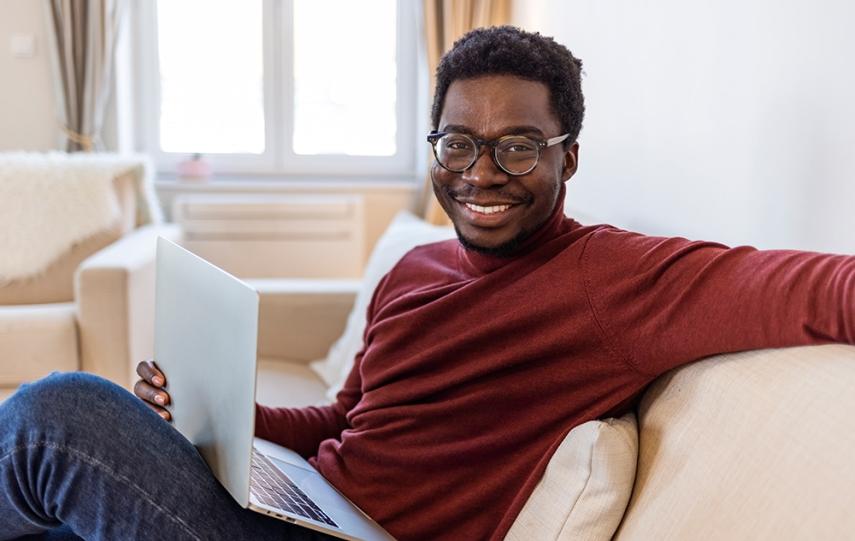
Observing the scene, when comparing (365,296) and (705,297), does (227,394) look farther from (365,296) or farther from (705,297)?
(365,296)

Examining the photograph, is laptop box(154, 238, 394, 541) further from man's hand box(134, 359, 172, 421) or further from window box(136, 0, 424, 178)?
window box(136, 0, 424, 178)

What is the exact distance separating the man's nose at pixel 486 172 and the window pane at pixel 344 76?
9.66ft

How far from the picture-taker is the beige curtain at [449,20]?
3.50m

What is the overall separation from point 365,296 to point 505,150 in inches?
40.6

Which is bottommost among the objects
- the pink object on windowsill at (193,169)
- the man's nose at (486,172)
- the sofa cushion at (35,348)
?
the sofa cushion at (35,348)

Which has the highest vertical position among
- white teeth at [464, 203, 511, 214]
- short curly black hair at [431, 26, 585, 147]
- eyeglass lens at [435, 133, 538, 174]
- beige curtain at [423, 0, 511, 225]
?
beige curtain at [423, 0, 511, 225]

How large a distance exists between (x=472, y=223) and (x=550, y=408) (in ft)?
0.91

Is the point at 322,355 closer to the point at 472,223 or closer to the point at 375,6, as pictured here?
the point at 472,223

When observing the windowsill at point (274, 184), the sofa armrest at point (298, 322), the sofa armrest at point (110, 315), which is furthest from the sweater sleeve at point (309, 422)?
the windowsill at point (274, 184)

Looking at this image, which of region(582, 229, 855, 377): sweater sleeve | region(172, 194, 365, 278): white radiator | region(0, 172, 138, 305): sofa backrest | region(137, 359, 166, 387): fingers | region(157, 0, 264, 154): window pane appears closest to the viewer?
region(582, 229, 855, 377): sweater sleeve

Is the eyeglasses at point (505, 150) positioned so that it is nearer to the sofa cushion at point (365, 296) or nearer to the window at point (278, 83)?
the sofa cushion at point (365, 296)

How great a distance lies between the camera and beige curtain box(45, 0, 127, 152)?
3699mm

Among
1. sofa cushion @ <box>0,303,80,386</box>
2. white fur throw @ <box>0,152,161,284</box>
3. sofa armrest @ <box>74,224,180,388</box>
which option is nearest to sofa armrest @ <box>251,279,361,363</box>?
sofa armrest @ <box>74,224,180,388</box>

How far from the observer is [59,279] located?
9.86 feet
